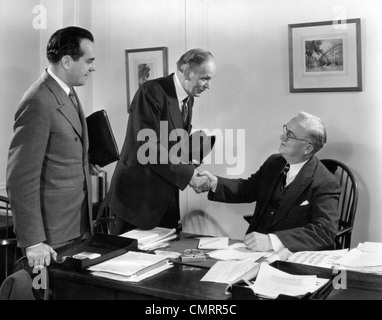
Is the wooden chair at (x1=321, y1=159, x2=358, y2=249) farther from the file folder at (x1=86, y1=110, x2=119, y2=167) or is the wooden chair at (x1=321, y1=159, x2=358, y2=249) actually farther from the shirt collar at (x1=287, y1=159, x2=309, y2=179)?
the file folder at (x1=86, y1=110, x2=119, y2=167)

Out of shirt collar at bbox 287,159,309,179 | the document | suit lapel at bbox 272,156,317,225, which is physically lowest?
the document

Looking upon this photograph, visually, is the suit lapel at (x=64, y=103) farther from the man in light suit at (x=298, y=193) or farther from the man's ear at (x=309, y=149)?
the man's ear at (x=309, y=149)

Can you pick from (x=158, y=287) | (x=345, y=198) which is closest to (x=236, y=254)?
(x=158, y=287)

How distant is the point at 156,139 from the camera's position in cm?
284

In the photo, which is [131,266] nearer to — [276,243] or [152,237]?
[152,237]

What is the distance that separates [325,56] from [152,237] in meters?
1.85

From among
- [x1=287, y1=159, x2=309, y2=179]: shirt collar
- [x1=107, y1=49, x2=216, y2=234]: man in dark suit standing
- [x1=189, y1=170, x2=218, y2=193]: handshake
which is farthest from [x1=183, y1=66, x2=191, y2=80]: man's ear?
[x1=287, y1=159, x2=309, y2=179]: shirt collar

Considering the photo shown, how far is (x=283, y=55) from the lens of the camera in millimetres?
3670

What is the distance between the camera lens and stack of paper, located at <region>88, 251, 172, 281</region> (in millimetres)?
1869

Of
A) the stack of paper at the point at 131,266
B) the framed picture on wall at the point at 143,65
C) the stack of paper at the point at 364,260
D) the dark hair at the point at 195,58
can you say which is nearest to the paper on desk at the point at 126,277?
the stack of paper at the point at 131,266

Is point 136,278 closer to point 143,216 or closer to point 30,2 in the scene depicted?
point 143,216

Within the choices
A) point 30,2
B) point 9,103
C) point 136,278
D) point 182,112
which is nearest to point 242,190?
point 182,112

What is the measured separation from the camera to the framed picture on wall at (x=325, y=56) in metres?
3.40

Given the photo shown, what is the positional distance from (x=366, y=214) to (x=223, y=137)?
1177 millimetres
